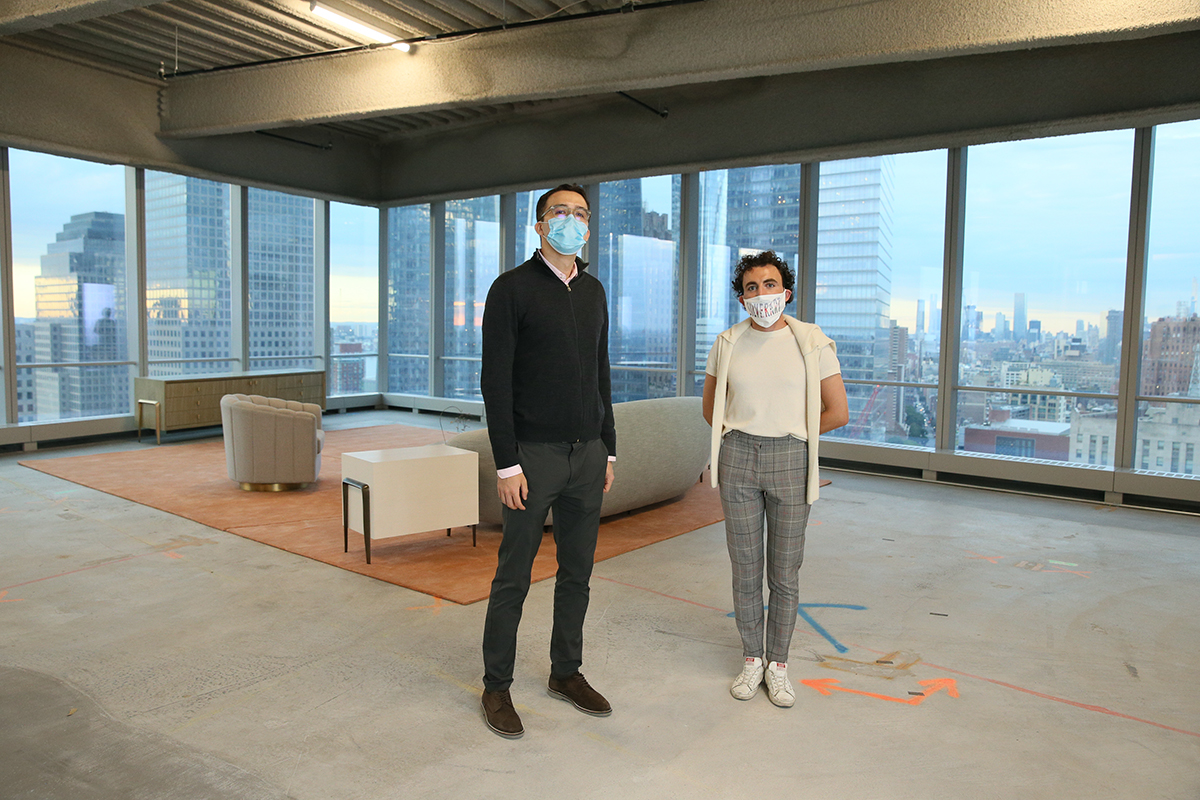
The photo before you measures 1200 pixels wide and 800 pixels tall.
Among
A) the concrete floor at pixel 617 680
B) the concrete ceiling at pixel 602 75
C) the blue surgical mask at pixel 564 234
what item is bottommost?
the concrete floor at pixel 617 680

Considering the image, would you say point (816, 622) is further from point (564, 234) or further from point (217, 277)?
point (217, 277)

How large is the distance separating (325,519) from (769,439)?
12.1ft

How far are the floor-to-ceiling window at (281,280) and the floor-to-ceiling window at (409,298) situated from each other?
1207mm

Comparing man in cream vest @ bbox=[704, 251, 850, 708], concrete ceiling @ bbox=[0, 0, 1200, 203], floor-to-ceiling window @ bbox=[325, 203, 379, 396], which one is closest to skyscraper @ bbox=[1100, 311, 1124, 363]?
concrete ceiling @ bbox=[0, 0, 1200, 203]

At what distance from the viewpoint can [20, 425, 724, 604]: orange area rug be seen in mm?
4461

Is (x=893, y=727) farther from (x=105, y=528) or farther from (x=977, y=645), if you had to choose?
(x=105, y=528)

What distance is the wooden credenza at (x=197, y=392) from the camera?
874 centimetres

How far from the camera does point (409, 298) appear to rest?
12.2 meters

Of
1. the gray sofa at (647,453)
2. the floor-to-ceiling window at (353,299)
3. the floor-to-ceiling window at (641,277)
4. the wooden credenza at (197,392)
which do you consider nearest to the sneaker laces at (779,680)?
the gray sofa at (647,453)

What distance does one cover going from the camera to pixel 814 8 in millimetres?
5477

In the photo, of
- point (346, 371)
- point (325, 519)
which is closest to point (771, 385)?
point (325, 519)

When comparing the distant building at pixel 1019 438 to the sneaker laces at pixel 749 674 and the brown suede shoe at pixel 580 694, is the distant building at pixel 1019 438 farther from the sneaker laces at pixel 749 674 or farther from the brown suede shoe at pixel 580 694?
the brown suede shoe at pixel 580 694

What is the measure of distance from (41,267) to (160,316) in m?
1.37

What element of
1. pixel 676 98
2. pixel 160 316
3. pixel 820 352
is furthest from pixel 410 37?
pixel 820 352
